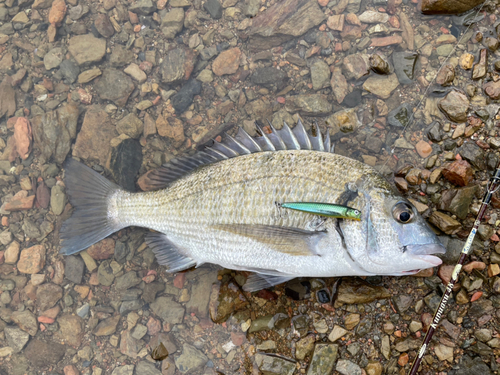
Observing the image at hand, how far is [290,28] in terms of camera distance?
11.4 feet

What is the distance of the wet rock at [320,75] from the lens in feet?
11.1

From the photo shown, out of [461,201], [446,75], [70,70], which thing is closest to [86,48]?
[70,70]

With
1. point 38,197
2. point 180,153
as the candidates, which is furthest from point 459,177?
point 38,197

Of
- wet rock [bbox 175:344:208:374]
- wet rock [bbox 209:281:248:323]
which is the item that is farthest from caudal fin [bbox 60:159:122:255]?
wet rock [bbox 175:344:208:374]

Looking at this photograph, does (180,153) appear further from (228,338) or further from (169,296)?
(228,338)

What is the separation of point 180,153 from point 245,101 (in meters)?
0.92

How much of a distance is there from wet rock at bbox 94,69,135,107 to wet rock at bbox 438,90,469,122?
10.8 feet

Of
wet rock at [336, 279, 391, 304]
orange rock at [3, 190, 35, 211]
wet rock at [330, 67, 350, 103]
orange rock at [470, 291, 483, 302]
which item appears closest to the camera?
orange rock at [470, 291, 483, 302]

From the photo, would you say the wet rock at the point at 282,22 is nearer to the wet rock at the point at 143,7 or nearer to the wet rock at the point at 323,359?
the wet rock at the point at 143,7

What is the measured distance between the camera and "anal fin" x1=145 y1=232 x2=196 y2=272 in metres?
3.08

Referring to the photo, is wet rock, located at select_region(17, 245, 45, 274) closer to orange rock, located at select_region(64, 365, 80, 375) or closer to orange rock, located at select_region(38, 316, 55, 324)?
orange rock, located at select_region(38, 316, 55, 324)

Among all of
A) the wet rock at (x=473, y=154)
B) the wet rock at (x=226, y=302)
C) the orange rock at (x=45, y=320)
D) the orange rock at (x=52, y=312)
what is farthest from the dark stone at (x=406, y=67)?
the orange rock at (x=45, y=320)

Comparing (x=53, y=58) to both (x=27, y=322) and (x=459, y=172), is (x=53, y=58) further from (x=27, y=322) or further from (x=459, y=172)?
(x=459, y=172)

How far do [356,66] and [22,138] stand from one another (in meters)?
3.84
